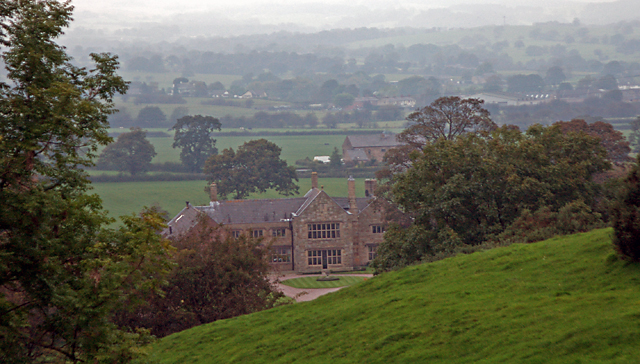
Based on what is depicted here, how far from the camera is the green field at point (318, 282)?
56.3m

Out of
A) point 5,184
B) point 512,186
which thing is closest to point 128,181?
point 512,186

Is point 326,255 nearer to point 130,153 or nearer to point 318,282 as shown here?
point 318,282

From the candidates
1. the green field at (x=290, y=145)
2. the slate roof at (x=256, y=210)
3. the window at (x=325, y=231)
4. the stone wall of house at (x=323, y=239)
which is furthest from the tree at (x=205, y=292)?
the green field at (x=290, y=145)

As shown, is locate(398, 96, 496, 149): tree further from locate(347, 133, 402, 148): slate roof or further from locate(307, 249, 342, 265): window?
locate(347, 133, 402, 148): slate roof

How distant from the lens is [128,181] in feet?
378

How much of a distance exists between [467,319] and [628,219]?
4.98m

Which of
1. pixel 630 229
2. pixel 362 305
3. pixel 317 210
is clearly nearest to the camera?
pixel 630 229

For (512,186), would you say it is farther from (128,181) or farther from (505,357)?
(128,181)

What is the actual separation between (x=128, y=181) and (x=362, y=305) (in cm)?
10297

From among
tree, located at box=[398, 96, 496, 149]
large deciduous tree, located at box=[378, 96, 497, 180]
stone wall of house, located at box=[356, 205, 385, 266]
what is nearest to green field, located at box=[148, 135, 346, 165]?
stone wall of house, located at box=[356, 205, 385, 266]

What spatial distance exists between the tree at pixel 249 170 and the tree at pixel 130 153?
27.5 metres

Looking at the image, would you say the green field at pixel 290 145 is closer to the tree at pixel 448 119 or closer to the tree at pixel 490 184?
the tree at pixel 448 119

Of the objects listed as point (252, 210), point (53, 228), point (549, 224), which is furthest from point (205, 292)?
point (252, 210)

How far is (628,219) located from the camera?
1445 cm
